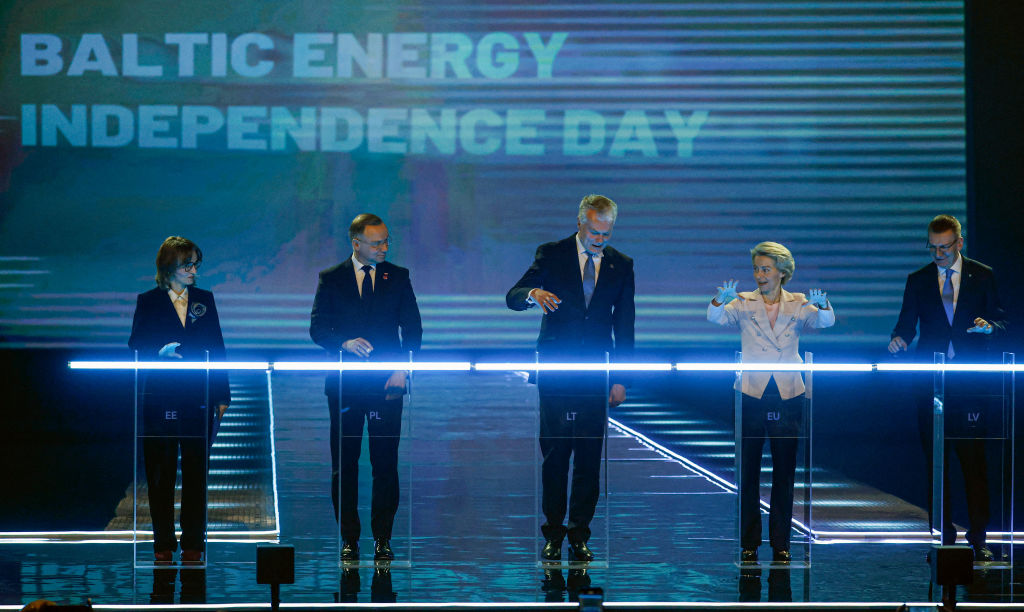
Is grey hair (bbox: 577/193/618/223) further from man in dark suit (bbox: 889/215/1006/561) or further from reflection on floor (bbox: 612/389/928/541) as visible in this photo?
man in dark suit (bbox: 889/215/1006/561)

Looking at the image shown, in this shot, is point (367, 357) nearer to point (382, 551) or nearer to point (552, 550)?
point (382, 551)

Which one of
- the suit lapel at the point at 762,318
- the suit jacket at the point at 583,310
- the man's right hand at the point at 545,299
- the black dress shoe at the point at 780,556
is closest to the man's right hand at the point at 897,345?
the suit lapel at the point at 762,318

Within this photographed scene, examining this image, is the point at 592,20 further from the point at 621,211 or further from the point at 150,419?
the point at 150,419

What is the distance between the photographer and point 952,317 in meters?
5.33

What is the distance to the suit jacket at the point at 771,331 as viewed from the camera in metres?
4.78

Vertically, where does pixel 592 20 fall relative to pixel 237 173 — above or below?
above

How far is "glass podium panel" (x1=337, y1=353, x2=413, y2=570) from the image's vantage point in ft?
15.6

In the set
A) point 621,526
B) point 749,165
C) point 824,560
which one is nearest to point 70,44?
point 749,165

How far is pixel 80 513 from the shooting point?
6.29 metres

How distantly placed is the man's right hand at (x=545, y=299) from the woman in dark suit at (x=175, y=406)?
119 cm

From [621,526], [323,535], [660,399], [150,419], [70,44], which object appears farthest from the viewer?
[660,399]

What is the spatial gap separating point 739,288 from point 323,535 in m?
5.01

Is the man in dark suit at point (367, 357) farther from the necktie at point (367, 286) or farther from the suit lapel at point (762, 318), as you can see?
the suit lapel at point (762, 318)

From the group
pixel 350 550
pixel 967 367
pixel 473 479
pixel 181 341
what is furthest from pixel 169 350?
pixel 967 367
